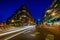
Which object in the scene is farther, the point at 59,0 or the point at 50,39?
the point at 59,0

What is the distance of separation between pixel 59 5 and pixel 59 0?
3.32 meters

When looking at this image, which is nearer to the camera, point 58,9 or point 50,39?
point 50,39

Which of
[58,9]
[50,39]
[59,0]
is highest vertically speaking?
[59,0]

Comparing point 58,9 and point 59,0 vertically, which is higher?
point 59,0

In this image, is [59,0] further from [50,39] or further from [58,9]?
[50,39]

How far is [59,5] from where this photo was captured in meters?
73.4

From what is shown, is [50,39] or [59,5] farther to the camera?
[59,5]

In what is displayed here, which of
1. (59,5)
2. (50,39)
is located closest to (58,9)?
(59,5)

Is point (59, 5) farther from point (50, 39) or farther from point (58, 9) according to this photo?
point (50, 39)

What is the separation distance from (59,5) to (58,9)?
2.34 meters

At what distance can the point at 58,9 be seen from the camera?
245 feet

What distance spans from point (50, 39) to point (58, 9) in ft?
209

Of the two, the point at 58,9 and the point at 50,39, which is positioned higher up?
the point at 58,9

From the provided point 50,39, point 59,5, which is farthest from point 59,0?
point 50,39
